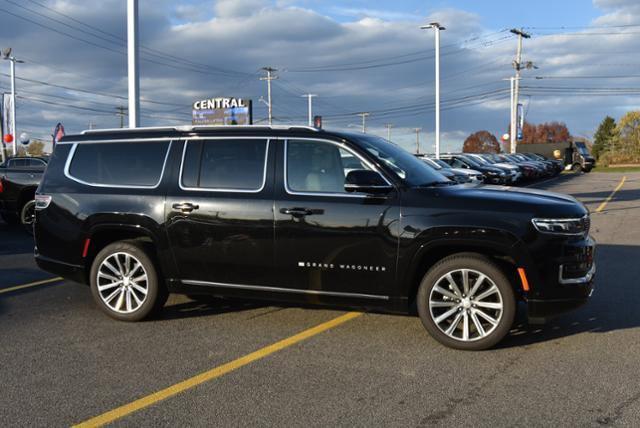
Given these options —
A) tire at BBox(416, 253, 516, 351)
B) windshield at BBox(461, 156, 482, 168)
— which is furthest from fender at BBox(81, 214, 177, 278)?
windshield at BBox(461, 156, 482, 168)

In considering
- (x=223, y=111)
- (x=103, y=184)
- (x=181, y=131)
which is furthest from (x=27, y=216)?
(x=223, y=111)

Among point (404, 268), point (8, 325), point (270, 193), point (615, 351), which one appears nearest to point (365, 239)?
point (404, 268)

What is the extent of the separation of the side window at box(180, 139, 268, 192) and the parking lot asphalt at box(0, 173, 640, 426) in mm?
1385

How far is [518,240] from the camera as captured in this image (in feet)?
16.2

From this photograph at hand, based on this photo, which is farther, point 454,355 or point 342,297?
point 342,297

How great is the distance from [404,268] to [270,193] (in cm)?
140

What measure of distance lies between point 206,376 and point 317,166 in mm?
2100

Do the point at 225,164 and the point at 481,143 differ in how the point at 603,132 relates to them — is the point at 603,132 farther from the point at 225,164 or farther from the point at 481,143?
the point at 225,164

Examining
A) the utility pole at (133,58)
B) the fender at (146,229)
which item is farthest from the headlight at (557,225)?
the utility pole at (133,58)

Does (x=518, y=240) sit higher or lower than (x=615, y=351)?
higher

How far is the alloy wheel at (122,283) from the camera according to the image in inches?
241

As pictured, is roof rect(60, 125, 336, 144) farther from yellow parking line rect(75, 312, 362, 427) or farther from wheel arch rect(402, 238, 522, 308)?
yellow parking line rect(75, 312, 362, 427)

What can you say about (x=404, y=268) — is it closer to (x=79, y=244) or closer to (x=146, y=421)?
(x=146, y=421)

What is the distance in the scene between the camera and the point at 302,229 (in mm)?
5449
